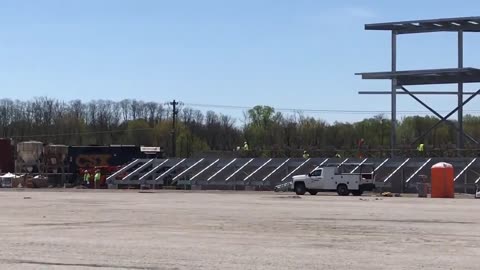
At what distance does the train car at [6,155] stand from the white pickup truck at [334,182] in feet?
108

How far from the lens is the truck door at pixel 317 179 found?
50.2 meters

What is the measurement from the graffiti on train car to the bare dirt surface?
4451cm

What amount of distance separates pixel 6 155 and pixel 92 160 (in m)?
8.27

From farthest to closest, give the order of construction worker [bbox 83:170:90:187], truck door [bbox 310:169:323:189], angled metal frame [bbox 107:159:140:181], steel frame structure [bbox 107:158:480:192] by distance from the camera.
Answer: construction worker [bbox 83:170:90:187]
angled metal frame [bbox 107:159:140:181]
steel frame structure [bbox 107:158:480:192]
truck door [bbox 310:169:323:189]

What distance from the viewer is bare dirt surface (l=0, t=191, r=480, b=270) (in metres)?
13.9

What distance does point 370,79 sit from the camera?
55875 mm

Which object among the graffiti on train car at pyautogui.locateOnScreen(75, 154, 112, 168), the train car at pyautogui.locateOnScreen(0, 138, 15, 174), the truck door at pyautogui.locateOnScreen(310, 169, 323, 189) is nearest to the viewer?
the truck door at pyautogui.locateOnScreen(310, 169, 323, 189)

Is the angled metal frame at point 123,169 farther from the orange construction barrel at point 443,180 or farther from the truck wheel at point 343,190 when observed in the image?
the orange construction barrel at point 443,180

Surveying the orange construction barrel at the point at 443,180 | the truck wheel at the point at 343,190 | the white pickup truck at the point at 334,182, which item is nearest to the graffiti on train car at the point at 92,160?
the white pickup truck at the point at 334,182

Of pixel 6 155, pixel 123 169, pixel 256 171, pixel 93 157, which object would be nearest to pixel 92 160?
pixel 93 157

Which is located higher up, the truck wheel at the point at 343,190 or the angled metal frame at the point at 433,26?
the angled metal frame at the point at 433,26

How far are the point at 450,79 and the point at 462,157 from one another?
17.5ft

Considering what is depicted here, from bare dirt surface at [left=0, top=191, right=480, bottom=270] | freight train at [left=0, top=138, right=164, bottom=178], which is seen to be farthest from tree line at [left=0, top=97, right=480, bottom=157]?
bare dirt surface at [left=0, top=191, right=480, bottom=270]

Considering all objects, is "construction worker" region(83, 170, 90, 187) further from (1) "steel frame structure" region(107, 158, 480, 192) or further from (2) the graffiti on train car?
(2) the graffiti on train car
